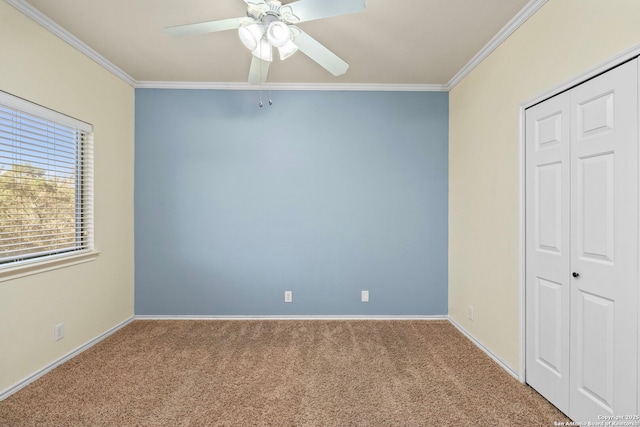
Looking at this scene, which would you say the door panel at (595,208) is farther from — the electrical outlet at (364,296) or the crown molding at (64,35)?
the crown molding at (64,35)

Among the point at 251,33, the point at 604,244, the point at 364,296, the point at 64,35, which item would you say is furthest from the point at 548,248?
the point at 64,35

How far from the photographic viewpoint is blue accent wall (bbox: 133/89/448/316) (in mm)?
3551

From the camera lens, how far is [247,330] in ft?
10.7

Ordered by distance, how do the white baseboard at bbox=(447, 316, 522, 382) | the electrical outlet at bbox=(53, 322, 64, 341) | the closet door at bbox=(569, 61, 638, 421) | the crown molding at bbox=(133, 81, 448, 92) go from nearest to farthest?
the closet door at bbox=(569, 61, 638, 421) < the white baseboard at bbox=(447, 316, 522, 382) < the electrical outlet at bbox=(53, 322, 64, 341) < the crown molding at bbox=(133, 81, 448, 92)

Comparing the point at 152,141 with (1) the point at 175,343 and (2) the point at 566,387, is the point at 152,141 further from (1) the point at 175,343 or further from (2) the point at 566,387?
(2) the point at 566,387

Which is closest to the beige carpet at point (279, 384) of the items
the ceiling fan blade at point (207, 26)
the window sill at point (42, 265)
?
the window sill at point (42, 265)

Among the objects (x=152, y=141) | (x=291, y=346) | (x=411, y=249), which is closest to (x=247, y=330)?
(x=291, y=346)

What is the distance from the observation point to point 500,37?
251cm

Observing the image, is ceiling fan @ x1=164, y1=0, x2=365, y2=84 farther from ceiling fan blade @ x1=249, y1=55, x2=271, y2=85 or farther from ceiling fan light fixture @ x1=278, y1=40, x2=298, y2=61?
ceiling fan blade @ x1=249, y1=55, x2=271, y2=85

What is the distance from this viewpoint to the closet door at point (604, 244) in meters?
1.53

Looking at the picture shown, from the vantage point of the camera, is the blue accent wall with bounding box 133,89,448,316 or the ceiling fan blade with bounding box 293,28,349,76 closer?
the ceiling fan blade with bounding box 293,28,349,76

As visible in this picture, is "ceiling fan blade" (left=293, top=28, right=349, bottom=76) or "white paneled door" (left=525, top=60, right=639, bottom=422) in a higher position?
"ceiling fan blade" (left=293, top=28, right=349, bottom=76)

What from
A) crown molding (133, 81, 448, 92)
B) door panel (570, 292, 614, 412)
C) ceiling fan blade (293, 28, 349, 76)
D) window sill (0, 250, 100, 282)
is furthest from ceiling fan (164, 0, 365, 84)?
door panel (570, 292, 614, 412)

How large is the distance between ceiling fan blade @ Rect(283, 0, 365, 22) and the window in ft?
6.54
